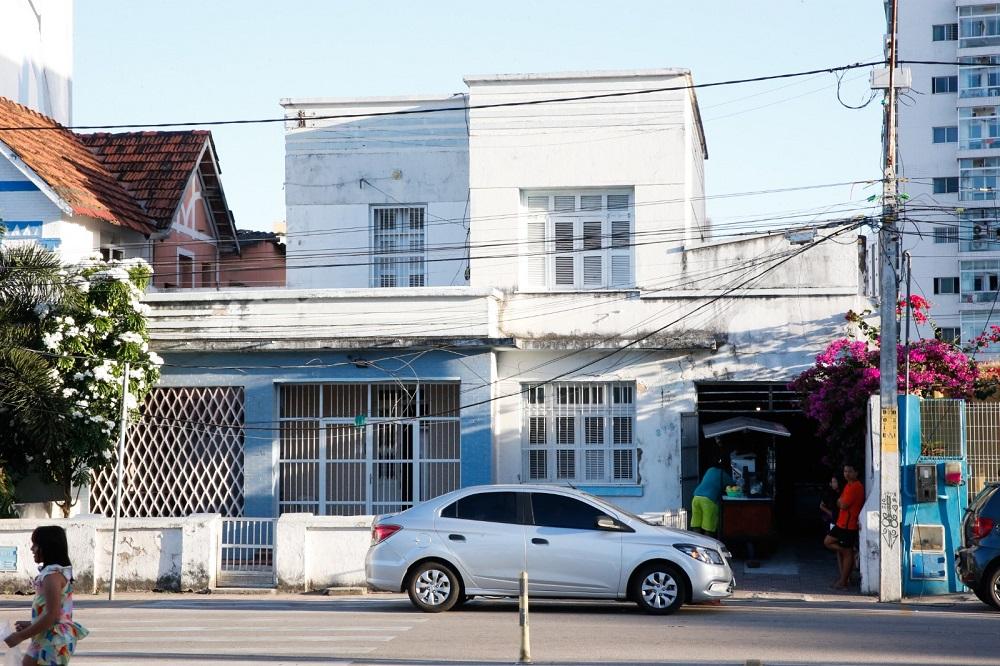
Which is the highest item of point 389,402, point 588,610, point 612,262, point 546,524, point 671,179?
point 671,179

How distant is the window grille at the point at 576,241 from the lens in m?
23.2

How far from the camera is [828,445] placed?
66.6 ft

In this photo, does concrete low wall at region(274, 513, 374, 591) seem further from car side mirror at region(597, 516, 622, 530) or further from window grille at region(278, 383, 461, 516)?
car side mirror at region(597, 516, 622, 530)

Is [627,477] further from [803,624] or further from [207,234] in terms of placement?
[207,234]

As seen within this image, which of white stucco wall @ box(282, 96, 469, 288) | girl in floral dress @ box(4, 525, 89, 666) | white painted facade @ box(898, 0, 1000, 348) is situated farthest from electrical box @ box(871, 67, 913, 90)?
white painted facade @ box(898, 0, 1000, 348)

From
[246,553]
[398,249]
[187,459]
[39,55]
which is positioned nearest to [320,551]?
[246,553]

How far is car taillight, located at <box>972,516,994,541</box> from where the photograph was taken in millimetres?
15453

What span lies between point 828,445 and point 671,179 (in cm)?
558

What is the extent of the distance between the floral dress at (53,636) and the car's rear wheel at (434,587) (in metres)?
7.23

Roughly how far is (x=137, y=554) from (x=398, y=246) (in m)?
9.57

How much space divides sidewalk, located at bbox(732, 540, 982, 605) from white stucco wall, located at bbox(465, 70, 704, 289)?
17.7 ft

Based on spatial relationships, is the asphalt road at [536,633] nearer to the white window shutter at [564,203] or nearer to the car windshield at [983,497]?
the car windshield at [983,497]

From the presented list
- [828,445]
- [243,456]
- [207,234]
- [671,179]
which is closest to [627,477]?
[828,445]

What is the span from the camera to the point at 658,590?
49.1ft
